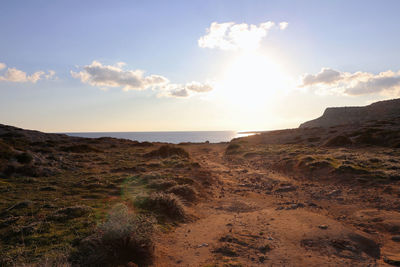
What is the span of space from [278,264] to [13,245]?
288 inches

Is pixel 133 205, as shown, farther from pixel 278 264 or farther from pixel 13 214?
pixel 278 264

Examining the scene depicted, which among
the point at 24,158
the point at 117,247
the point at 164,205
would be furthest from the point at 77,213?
the point at 24,158

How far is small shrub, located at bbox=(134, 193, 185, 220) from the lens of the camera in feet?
31.3

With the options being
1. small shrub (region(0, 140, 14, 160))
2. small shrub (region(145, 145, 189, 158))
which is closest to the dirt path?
small shrub (region(0, 140, 14, 160))

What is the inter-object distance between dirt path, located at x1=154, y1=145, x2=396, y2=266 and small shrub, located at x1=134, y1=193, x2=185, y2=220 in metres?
0.78

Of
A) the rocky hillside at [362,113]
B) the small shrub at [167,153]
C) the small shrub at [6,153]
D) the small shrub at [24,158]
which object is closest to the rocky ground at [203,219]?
the small shrub at [6,153]

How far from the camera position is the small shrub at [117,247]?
5.67 m

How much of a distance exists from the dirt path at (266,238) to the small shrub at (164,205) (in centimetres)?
78

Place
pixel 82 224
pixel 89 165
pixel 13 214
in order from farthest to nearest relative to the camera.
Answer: pixel 89 165 → pixel 13 214 → pixel 82 224

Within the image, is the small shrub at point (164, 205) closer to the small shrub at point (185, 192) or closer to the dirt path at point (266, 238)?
the dirt path at point (266, 238)

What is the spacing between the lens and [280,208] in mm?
10805

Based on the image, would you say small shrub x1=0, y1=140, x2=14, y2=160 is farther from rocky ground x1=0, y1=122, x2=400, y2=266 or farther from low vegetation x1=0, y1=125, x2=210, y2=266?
rocky ground x1=0, y1=122, x2=400, y2=266

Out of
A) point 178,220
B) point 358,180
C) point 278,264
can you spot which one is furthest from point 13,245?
point 358,180

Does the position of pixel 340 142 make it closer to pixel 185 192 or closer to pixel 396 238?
pixel 396 238
